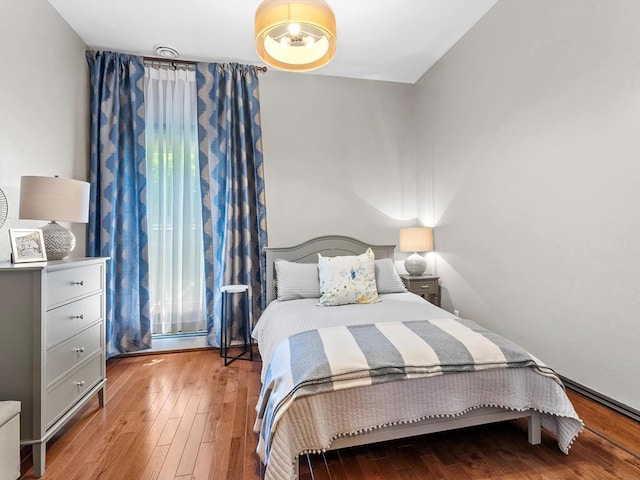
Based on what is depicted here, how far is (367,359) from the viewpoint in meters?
1.50

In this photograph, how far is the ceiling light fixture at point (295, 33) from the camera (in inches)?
63.4

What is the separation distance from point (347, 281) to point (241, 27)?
2372mm

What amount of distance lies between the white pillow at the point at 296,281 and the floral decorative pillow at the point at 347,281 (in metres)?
0.11

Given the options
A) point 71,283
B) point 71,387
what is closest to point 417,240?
point 71,283

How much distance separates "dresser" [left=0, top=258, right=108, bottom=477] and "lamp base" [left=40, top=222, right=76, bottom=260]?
279 millimetres

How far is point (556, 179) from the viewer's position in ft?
7.16

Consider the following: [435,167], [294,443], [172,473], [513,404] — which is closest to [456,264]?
[435,167]

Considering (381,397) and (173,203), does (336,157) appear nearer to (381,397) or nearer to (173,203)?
(173,203)

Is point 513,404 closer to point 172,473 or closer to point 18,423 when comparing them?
point 172,473

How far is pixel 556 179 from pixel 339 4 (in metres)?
2.07

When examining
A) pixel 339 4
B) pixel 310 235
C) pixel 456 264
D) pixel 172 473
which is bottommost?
pixel 172 473

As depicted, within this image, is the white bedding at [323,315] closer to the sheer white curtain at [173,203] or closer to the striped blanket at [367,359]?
the striped blanket at [367,359]

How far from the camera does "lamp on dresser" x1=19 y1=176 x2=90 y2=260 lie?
1811mm

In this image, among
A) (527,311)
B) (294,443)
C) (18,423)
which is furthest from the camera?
(527,311)
